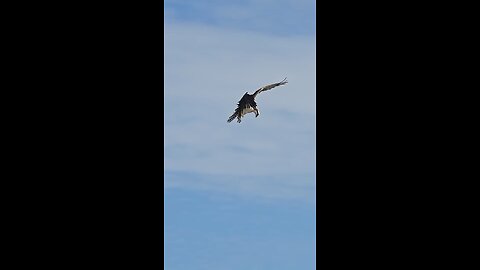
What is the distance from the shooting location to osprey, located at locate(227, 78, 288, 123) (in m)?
7.07

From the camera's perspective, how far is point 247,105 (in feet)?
23.3

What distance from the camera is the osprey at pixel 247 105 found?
23.2ft
